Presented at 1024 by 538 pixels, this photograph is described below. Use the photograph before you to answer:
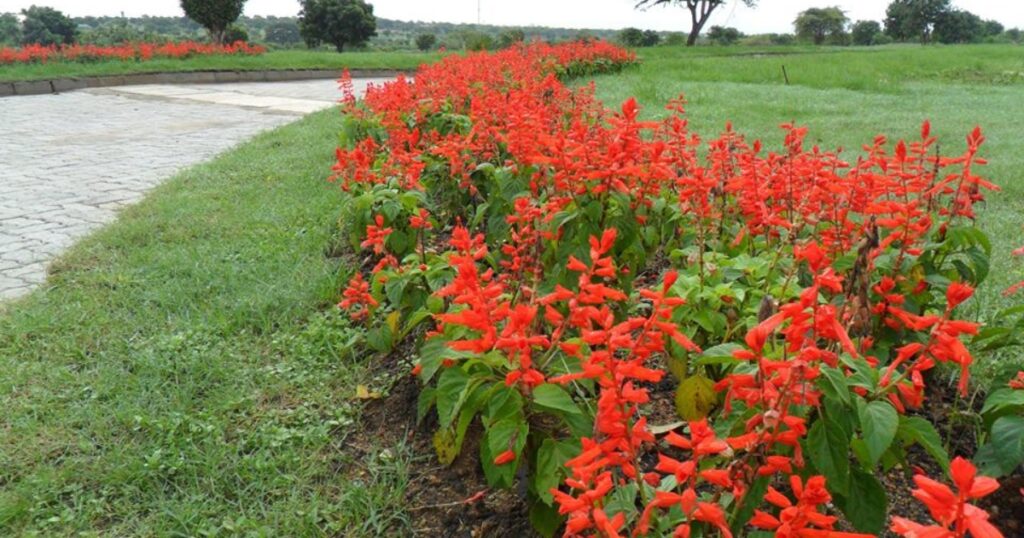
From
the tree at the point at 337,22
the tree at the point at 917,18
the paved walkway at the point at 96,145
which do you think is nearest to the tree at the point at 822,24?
the tree at the point at 917,18

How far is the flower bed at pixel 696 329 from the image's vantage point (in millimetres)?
1203

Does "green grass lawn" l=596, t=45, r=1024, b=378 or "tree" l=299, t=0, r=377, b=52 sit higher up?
"tree" l=299, t=0, r=377, b=52

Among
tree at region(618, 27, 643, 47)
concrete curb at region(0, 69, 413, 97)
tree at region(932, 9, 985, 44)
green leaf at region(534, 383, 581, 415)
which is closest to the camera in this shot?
green leaf at region(534, 383, 581, 415)

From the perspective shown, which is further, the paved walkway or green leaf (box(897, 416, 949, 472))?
the paved walkway

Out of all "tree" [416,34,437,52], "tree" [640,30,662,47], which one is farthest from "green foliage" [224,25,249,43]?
"tree" [640,30,662,47]

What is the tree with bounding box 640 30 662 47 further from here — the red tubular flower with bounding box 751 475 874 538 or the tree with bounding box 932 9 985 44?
the red tubular flower with bounding box 751 475 874 538

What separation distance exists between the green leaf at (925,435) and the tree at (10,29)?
26318 mm

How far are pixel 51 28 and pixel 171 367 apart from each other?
25431mm

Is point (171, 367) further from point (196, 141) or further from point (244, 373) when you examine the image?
point (196, 141)

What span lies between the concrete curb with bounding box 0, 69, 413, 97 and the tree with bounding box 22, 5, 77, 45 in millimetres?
9302

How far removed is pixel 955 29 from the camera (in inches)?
1902

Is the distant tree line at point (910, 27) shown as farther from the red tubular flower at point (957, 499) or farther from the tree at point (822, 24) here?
the red tubular flower at point (957, 499)

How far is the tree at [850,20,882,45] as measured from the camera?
50062 millimetres

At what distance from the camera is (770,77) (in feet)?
51.3
